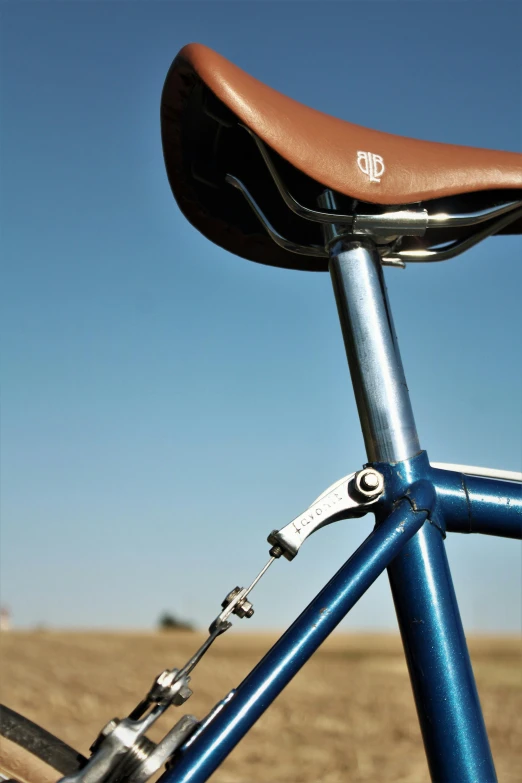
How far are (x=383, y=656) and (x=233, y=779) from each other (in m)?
3.44

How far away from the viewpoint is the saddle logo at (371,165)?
115cm

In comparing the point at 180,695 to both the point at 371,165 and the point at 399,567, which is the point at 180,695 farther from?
the point at 371,165

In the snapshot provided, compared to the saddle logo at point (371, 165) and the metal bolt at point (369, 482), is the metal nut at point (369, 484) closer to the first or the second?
the metal bolt at point (369, 482)

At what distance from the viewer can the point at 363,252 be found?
121 cm

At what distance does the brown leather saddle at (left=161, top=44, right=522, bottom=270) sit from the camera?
3.62ft

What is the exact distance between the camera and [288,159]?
1101mm

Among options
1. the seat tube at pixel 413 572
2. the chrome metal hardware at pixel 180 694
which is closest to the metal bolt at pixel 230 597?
the chrome metal hardware at pixel 180 694

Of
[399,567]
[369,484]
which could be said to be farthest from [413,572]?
[369,484]

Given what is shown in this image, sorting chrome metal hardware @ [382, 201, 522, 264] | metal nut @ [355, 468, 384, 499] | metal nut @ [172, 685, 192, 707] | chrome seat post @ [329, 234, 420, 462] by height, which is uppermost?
chrome metal hardware @ [382, 201, 522, 264]

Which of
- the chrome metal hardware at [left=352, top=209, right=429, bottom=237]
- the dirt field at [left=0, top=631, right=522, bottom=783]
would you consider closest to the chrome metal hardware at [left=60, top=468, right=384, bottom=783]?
the chrome metal hardware at [left=352, top=209, right=429, bottom=237]

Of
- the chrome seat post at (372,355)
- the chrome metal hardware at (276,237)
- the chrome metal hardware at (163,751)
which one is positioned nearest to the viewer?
the chrome metal hardware at (163,751)

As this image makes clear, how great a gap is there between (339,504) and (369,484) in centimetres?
5

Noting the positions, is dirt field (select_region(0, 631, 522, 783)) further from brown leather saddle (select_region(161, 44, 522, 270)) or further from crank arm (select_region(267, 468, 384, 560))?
brown leather saddle (select_region(161, 44, 522, 270))

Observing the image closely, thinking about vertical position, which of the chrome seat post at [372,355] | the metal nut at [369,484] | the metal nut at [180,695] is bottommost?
the metal nut at [180,695]
